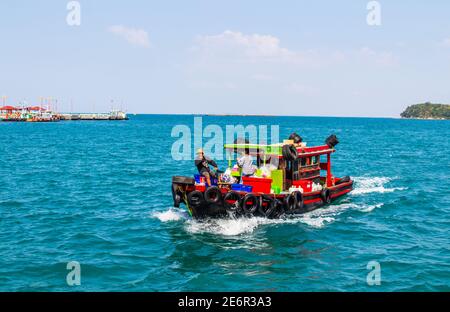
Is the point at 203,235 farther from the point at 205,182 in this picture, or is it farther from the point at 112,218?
the point at 112,218

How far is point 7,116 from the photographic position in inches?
6147

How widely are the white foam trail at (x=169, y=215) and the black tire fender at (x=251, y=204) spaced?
359 centimetres

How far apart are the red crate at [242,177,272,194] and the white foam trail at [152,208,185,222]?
12.2 feet

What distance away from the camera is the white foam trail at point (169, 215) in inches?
808

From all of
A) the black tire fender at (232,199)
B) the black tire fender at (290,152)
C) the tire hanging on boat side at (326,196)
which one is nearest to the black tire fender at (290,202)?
the black tire fender at (290,152)

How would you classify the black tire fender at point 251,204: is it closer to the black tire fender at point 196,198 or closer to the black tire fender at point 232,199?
the black tire fender at point 232,199

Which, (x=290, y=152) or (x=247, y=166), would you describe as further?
(x=290, y=152)

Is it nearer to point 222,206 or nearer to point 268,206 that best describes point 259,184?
point 268,206

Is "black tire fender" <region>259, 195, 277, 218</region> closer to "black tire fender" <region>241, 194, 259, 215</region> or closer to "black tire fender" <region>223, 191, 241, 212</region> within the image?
"black tire fender" <region>241, 194, 259, 215</region>

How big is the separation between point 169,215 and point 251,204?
458 centimetres

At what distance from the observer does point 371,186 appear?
31234mm

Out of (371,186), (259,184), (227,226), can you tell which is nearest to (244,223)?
(227,226)

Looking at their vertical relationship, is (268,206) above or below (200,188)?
below
